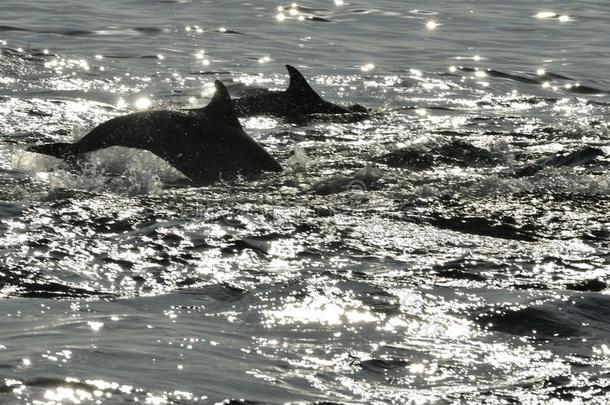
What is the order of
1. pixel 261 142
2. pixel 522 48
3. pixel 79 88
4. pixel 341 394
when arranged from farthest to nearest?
1. pixel 522 48
2. pixel 79 88
3. pixel 261 142
4. pixel 341 394

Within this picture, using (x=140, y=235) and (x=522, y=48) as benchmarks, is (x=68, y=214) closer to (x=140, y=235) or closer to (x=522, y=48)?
(x=140, y=235)

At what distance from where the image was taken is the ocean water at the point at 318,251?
6.13 meters

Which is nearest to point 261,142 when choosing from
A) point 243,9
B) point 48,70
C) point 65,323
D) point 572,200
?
point 572,200

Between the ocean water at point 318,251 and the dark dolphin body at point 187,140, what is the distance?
0.17 meters

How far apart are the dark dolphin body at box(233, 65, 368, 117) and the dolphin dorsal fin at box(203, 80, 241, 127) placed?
3715mm

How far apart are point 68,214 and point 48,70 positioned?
28.4ft

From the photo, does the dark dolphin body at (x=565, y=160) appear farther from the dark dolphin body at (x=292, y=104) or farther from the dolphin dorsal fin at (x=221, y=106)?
the dark dolphin body at (x=292, y=104)

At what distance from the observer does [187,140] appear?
10797mm

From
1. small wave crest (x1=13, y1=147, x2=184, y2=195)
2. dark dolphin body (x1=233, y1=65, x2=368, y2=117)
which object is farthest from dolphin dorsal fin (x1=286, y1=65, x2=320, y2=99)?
small wave crest (x1=13, y1=147, x2=184, y2=195)

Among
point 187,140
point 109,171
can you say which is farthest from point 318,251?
point 109,171

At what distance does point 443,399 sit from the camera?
5.91m

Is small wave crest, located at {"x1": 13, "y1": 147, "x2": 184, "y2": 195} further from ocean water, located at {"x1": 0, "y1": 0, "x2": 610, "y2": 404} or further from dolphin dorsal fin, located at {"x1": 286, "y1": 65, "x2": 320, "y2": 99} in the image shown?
dolphin dorsal fin, located at {"x1": 286, "y1": 65, "x2": 320, "y2": 99}

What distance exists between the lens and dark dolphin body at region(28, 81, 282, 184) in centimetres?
1062

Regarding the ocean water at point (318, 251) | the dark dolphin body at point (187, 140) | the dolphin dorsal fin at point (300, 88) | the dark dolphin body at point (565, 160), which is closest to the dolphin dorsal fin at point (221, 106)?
the dark dolphin body at point (187, 140)
